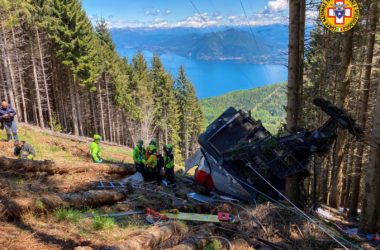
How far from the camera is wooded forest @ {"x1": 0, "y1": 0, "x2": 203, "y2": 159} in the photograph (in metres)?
33.5

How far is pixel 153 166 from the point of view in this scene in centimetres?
1207

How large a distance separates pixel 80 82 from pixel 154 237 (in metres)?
36.9

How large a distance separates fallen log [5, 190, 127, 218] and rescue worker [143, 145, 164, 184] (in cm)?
303

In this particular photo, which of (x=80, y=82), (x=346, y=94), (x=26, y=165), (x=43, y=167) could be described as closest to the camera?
(x=26, y=165)

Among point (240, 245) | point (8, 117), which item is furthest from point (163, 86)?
point (240, 245)

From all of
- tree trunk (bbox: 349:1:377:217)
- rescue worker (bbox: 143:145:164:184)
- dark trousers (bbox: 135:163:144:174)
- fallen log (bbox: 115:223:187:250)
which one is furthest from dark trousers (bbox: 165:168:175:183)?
tree trunk (bbox: 349:1:377:217)

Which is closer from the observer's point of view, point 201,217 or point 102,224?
point 102,224

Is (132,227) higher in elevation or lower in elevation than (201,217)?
higher

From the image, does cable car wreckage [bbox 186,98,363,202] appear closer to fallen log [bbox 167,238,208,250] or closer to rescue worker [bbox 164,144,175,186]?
rescue worker [bbox 164,144,175,186]

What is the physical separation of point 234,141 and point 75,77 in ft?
102

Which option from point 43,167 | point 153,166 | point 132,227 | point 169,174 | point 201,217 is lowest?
point 169,174

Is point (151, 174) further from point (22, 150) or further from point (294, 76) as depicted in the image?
point (294, 76)

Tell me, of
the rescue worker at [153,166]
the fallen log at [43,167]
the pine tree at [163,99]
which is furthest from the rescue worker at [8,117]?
the pine tree at [163,99]

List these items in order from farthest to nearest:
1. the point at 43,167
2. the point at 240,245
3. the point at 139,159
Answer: the point at 139,159 → the point at 43,167 → the point at 240,245
